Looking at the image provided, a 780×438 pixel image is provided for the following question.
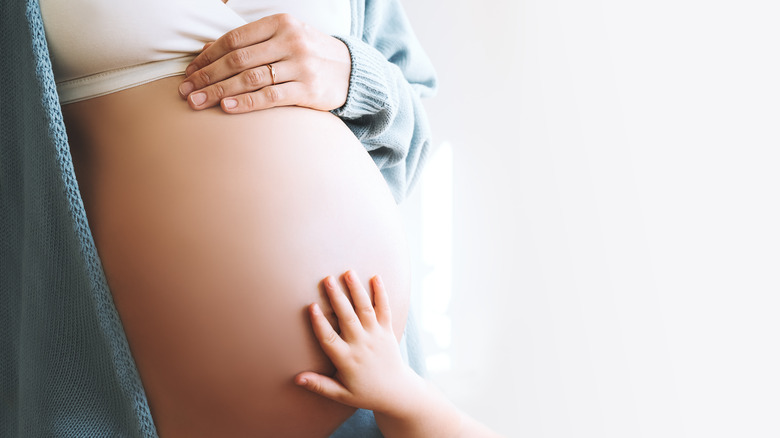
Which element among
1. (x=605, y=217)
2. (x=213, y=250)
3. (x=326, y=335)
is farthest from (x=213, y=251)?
(x=605, y=217)

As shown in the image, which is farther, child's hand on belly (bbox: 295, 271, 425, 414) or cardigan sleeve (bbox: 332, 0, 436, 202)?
cardigan sleeve (bbox: 332, 0, 436, 202)

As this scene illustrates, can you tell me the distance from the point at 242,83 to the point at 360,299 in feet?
0.84

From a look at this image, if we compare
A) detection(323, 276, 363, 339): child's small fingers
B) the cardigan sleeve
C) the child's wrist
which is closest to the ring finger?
the cardigan sleeve

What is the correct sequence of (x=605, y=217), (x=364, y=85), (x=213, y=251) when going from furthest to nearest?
(x=605, y=217), (x=364, y=85), (x=213, y=251)

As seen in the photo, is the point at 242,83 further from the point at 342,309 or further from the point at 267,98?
the point at 342,309

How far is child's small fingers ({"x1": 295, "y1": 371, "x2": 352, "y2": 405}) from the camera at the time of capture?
0.53 m

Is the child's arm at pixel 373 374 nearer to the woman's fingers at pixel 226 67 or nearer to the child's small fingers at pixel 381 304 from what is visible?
the child's small fingers at pixel 381 304

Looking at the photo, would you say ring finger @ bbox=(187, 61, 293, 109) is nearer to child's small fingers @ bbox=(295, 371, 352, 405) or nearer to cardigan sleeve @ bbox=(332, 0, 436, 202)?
cardigan sleeve @ bbox=(332, 0, 436, 202)

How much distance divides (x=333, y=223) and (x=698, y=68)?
3.32 feet

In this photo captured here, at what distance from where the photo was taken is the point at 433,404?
0.58 meters

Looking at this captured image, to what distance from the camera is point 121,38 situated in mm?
563

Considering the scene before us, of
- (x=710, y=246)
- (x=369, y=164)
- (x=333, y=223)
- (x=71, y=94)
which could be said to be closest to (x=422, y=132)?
(x=369, y=164)

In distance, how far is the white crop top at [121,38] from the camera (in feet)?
1.83

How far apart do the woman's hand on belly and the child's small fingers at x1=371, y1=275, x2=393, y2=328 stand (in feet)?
0.72
